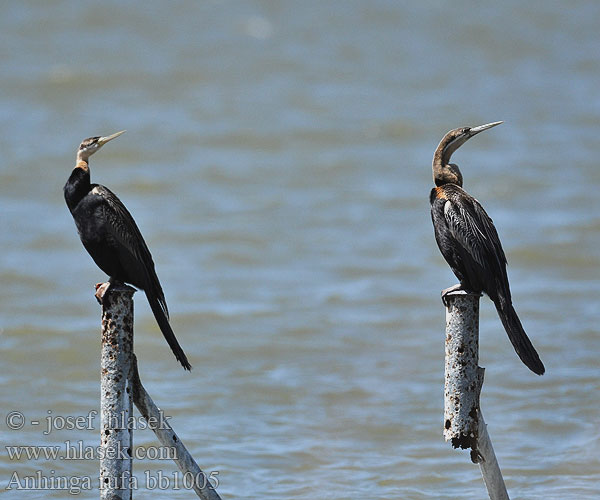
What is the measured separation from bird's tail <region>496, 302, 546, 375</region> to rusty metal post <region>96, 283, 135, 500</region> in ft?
5.76

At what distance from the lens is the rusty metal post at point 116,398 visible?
15.0ft

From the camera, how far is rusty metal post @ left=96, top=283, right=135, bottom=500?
180 inches

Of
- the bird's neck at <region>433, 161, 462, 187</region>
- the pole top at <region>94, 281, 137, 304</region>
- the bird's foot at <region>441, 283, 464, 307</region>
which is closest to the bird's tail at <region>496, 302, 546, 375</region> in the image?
the bird's foot at <region>441, 283, 464, 307</region>

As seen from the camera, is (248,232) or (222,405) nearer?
(222,405)

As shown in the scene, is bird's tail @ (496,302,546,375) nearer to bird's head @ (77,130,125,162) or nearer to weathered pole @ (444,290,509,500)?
weathered pole @ (444,290,509,500)

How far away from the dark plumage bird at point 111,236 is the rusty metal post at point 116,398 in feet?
1.50

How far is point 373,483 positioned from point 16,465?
236 cm

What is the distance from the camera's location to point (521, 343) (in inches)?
195

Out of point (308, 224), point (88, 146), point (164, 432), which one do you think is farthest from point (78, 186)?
point (308, 224)

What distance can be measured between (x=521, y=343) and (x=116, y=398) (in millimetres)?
1859

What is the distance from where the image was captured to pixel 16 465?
7117mm

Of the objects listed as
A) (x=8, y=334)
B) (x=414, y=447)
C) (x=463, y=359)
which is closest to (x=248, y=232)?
(x=8, y=334)

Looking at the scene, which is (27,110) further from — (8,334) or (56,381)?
(56,381)

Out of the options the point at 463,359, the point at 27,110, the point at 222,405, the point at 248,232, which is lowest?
the point at 463,359
